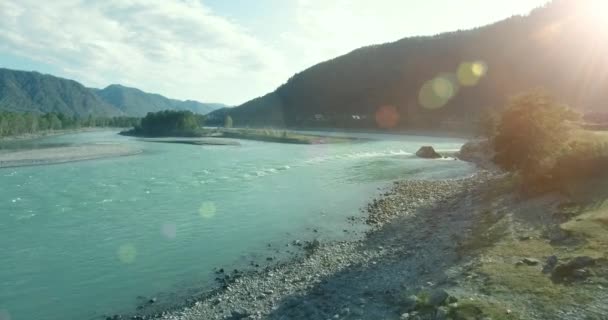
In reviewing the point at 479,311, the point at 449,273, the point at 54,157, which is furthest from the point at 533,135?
the point at 54,157

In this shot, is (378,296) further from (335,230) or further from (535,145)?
(535,145)

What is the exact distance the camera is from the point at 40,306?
20891 mm

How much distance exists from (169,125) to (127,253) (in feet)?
558

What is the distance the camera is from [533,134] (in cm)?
3625

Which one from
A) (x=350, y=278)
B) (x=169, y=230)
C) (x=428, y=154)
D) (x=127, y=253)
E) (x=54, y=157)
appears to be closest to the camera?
(x=350, y=278)

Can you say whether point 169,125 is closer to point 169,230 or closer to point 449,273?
point 169,230

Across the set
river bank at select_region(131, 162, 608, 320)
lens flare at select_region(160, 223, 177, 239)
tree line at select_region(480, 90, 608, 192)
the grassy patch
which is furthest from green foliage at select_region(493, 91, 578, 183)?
lens flare at select_region(160, 223, 177, 239)

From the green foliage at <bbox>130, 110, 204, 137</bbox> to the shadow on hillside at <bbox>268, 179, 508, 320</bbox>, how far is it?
505ft

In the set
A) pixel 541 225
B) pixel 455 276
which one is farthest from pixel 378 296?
pixel 541 225

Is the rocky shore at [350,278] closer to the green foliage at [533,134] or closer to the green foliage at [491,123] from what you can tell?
the green foliage at [533,134]

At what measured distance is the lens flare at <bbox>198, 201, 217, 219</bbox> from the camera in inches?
1498

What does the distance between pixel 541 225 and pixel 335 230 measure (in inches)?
593

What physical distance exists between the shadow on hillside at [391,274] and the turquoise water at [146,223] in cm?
571

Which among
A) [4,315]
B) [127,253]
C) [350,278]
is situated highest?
[350,278]
